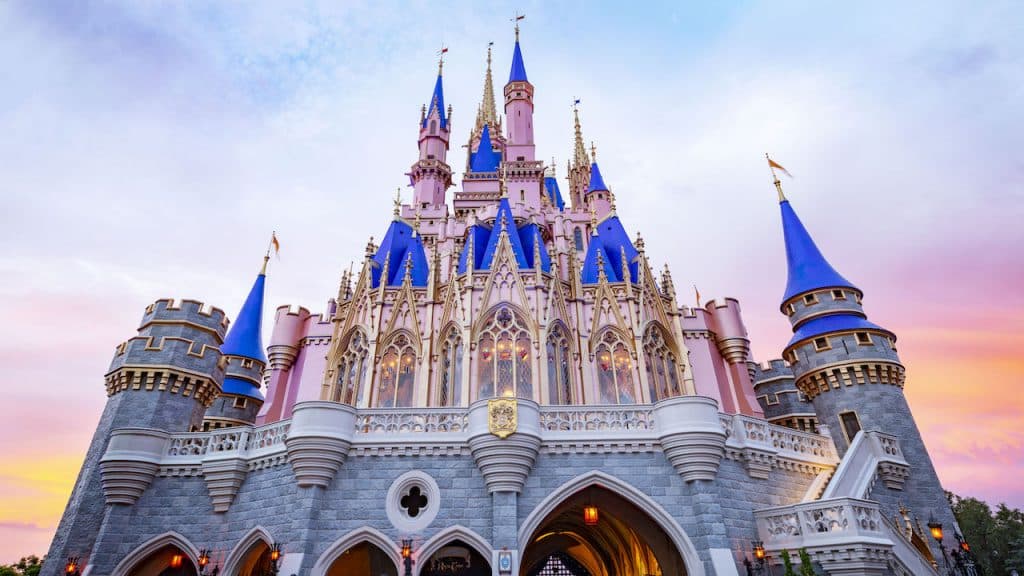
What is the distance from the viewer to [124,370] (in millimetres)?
19250

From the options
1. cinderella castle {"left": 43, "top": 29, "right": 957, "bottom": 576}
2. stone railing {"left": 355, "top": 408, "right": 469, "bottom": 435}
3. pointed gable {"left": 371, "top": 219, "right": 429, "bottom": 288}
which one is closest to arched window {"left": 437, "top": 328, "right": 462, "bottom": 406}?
cinderella castle {"left": 43, "top": 29, "right": 957, "bottom": 576}

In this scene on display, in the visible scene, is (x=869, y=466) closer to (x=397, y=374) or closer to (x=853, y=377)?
(x=853, y=377)

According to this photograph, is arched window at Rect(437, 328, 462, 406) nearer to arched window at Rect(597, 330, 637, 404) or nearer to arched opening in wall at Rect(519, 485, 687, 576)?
arched window at Rect(597, 330, 637, 404)

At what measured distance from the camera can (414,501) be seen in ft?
45.9

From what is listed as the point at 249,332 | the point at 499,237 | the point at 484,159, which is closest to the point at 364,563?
the point at 499,237

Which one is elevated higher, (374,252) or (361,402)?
(374,252)

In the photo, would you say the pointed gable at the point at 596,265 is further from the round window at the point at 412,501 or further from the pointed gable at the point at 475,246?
the round window at the point at 412,501

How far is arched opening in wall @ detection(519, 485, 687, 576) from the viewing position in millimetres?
15367

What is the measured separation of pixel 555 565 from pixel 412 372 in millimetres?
9824

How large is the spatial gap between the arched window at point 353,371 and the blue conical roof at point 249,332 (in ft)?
29.9

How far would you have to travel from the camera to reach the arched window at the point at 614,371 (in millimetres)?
21906

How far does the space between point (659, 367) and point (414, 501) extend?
42.4ft

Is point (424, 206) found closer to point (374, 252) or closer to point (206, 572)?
point (374, 252)

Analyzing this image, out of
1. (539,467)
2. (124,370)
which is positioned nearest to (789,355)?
(539,467)
